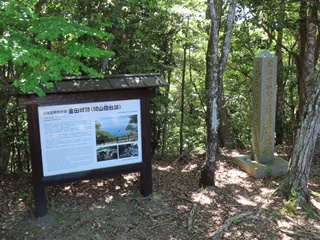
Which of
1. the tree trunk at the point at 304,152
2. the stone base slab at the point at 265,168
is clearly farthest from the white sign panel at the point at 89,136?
the stone base slab at the point at 265,168

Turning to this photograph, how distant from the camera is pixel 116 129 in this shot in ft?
17.5

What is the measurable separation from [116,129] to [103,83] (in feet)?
2.80

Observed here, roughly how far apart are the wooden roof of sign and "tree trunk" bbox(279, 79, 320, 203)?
2663mm

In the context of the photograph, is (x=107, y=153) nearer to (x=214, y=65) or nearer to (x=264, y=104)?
(x=214, y=65)

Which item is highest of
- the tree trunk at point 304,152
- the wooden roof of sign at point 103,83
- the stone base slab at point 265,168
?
the wooden roof of sign at point 103,83

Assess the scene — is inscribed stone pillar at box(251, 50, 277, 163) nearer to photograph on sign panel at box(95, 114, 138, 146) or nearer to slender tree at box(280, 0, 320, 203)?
slender tree at box(280, 0, 320, 203)

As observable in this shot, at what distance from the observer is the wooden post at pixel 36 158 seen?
186 inches

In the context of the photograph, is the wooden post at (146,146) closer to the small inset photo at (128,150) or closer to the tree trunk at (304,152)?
the small inset photo at (128,150)

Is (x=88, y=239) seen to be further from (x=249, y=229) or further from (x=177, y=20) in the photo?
(x=177, y=20)

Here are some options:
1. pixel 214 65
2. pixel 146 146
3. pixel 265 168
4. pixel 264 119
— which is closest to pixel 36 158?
pixel 146 146

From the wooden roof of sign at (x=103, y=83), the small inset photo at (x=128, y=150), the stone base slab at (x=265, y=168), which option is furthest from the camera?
the stone base slab at (x=265, y=168)

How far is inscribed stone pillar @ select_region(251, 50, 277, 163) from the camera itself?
7074 millimetres

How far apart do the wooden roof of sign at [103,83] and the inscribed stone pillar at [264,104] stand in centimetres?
286

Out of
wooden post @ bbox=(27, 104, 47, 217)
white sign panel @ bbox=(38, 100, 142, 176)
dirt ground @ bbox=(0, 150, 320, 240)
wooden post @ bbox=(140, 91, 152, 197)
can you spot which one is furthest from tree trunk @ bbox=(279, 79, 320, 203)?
wooden post @ bbox=(27, 104, 47, 217)
